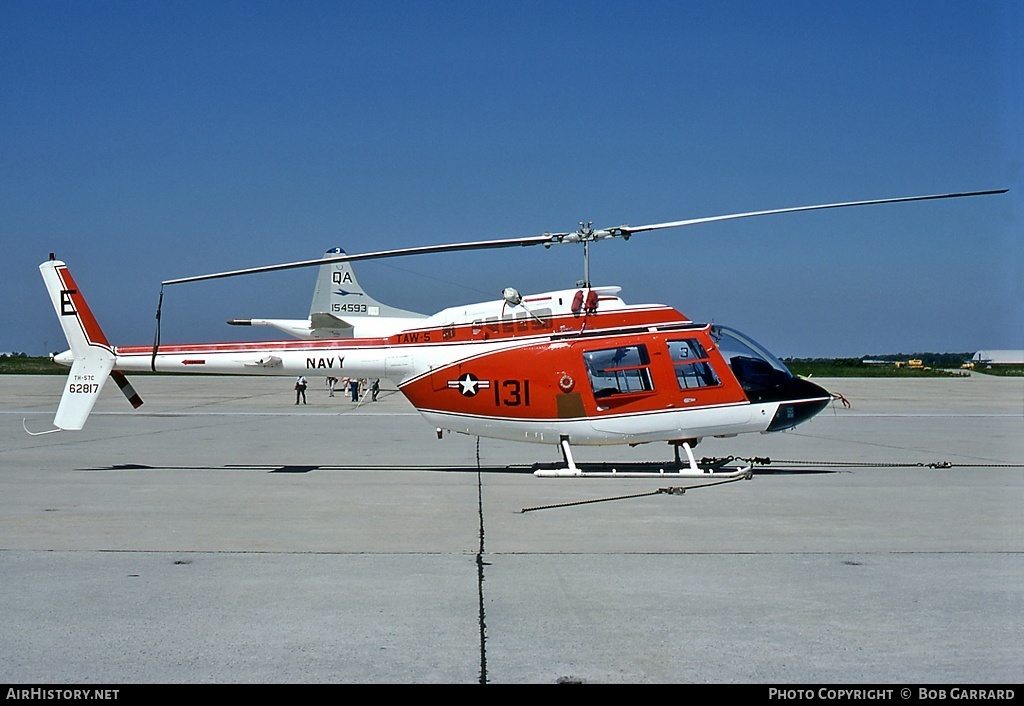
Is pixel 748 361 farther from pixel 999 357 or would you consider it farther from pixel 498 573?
pixel 999 357

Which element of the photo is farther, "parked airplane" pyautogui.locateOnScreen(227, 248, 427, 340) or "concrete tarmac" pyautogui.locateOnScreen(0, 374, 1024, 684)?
"parked airplane" pyautogui.locateOnScreen(227, 248, 427, 340)

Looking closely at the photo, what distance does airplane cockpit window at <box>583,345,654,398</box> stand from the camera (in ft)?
44.9

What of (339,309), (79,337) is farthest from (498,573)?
(339,309)

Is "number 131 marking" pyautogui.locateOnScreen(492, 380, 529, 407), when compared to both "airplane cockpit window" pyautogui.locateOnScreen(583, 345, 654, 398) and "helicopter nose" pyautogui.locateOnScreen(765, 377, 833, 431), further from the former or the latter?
"helicopter nose" pyautogui.locateOnScreen(765, 377, 833, 431)

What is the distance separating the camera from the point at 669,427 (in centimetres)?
1363

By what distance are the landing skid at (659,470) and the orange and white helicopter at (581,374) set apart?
43 millimetres

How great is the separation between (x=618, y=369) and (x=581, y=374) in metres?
0.56

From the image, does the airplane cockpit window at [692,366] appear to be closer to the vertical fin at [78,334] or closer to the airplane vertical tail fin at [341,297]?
the vertical fin at [78,334]

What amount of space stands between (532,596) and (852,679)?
2.52 m

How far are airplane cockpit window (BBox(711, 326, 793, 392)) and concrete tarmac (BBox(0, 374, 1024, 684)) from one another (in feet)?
4.93

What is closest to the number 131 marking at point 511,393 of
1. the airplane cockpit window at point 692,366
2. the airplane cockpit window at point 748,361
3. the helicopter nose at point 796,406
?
the airplane cockpit window at point 692,366

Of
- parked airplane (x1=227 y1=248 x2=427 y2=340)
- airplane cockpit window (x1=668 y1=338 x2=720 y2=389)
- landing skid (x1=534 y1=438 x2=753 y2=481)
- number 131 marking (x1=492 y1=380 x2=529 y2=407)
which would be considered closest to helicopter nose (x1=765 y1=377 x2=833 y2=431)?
landing skid (x1=534 y1=438 x2=753 y2=481)
